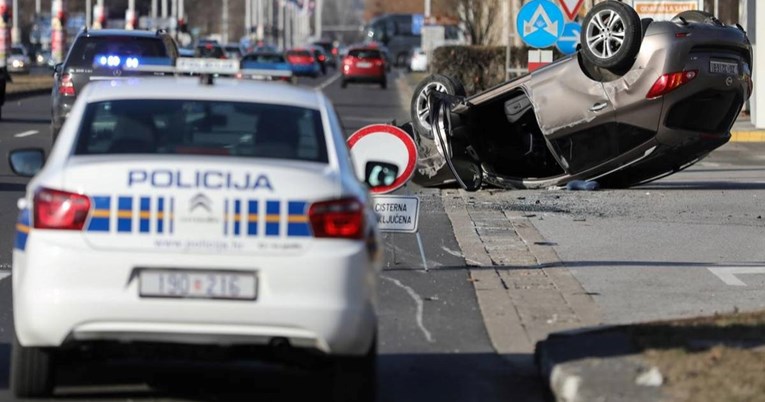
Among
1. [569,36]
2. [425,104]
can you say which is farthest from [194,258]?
[569,36]

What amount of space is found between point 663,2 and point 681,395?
24.6 metres

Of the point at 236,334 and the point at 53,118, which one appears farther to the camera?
the point at 53,118

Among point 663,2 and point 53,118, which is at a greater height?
point 663,2

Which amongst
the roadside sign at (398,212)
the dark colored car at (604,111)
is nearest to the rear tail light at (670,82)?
the dark colored car at (604,111)

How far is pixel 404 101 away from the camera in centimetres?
4831

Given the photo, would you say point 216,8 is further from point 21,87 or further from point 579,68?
point 579,68

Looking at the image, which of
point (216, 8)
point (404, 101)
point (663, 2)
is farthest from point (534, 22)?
point (216, 8)

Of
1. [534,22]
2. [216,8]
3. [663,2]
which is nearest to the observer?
[534,22]

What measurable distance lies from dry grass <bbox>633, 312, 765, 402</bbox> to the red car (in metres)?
53.8

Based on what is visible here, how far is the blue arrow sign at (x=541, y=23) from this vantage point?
23.0 m

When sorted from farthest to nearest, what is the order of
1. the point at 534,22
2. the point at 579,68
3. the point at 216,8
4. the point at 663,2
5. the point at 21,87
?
1. the point at 216,8
2. the point at 21,87
3. the point at 663,2
4. the point at 534,22
5. the point at 579,68

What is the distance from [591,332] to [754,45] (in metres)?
24.5

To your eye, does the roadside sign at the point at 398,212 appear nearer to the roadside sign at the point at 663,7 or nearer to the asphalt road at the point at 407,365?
the asphalt road at the point at 407,365

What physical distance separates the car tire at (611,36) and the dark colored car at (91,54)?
7.13 m
